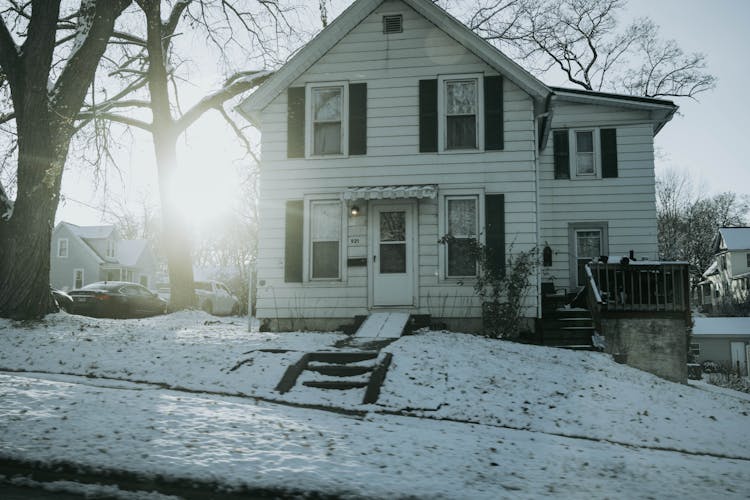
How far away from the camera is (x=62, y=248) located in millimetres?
42281

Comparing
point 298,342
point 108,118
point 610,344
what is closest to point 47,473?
point 298,342

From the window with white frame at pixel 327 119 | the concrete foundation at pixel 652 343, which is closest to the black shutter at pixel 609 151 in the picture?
the concrete foundation at pixel 652 343

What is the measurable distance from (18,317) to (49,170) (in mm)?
Result: 2679

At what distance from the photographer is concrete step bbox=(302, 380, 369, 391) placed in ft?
24.8

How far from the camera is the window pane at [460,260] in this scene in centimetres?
1167

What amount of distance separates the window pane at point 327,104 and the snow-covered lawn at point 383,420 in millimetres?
4753

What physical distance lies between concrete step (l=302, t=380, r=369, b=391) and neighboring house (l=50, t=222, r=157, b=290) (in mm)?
38620

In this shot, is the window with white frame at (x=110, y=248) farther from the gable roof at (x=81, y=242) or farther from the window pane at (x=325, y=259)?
the window pane at (x=325, y=259)

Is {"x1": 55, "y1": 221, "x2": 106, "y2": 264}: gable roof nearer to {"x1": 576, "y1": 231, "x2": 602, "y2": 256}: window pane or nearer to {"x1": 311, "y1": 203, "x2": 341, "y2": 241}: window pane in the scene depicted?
{"x1": 311, "y1": 203, "x2": 341, "y2": 241}: window pane

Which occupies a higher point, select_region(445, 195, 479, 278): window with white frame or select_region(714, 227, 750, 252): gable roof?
select_region(714, 227, 750, 252): gable roof

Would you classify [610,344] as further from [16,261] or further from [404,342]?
[16,261]

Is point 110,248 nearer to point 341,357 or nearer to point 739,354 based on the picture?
point 341,357

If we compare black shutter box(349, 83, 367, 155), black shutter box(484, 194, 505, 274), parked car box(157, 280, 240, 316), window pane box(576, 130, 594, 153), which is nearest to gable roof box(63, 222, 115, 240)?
parked car box(157, 280, 240, 316)

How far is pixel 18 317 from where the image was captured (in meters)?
10.6
